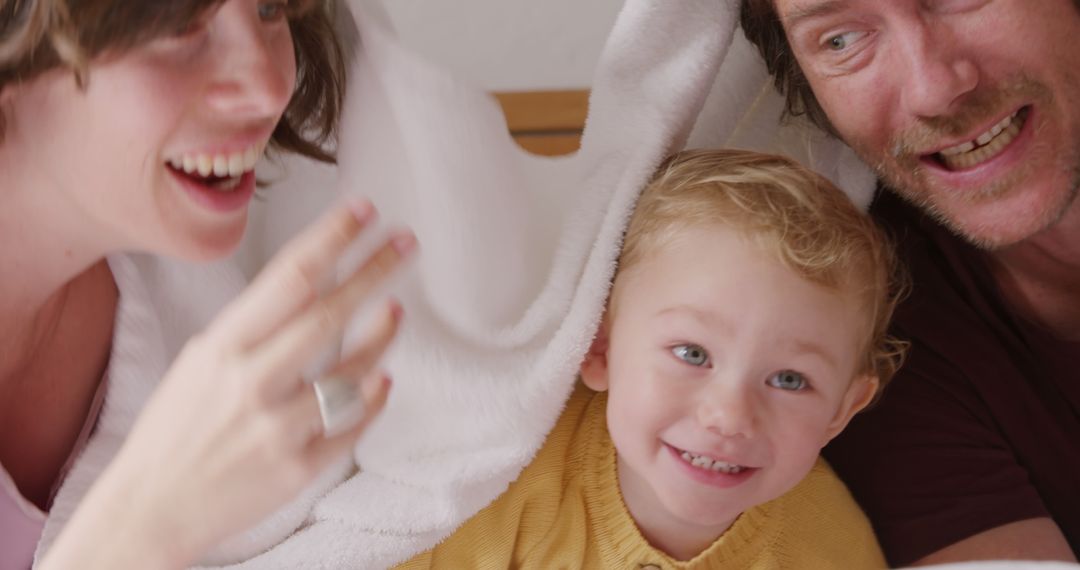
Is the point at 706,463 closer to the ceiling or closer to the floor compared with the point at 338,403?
closer to the floor

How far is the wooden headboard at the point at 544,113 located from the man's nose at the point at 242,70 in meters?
0.84

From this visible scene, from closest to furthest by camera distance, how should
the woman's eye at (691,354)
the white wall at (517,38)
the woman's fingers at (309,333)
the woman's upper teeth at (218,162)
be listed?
the woman's fingers at (309,333) < the woman's upper teeth at (218,162) < the woman's eye at (691,354) < the white wall at (517,38)

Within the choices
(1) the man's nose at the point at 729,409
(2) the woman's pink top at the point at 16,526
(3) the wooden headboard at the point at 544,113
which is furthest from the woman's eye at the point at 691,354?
(3) the wooden headboard at the point at 544,113

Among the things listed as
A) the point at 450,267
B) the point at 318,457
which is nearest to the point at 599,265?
the point at 450,267

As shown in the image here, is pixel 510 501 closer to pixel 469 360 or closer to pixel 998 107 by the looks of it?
pixel 469 360

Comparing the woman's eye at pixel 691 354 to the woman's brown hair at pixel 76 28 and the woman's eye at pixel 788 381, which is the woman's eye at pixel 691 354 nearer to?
the woman's eye at pixel 788 381

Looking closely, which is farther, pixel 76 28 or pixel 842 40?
pixel 842 40

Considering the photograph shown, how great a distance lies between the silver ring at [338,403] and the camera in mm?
787

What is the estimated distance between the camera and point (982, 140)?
3.54 feet

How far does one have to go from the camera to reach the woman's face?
830 mm

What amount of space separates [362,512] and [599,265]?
332 millimetres

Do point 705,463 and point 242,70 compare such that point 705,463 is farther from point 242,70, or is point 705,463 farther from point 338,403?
point 242,70

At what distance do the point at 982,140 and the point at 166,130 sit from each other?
0.76m

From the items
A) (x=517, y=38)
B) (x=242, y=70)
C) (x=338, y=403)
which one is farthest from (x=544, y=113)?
(x=338, y=403)
